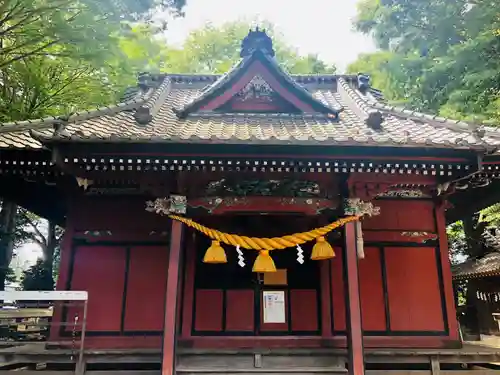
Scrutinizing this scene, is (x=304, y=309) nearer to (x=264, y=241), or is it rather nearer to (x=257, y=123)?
(x=264, y=241)

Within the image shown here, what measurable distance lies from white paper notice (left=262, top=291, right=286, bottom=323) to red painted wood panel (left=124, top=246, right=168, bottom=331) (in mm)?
2082

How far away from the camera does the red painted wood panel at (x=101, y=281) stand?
25.5 ft

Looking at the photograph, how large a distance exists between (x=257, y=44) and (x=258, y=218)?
478 centimetres

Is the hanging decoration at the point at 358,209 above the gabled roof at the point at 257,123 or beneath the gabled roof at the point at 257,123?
beneath

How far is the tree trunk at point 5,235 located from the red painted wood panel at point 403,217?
1119cm

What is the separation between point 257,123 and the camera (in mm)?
8828

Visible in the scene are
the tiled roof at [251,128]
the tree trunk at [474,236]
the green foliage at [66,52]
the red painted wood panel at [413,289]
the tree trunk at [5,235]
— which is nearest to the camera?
the tiled roof at [251,128]

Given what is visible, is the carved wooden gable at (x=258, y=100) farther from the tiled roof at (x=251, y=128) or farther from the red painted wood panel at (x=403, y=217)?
the red painted wood panel at (x=403, y=217)

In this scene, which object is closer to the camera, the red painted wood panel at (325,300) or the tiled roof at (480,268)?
the red painted wood panel at (325,300)

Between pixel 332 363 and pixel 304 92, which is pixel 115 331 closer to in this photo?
pixel 332 363

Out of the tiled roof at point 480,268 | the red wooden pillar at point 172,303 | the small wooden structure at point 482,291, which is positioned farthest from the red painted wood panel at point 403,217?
the small wooden structure at point 482,291

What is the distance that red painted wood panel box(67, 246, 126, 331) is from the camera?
7.76 metres

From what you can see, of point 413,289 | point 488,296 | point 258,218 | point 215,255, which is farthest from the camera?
point 488,296

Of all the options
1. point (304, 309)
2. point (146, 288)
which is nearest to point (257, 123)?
point (304, 309)
